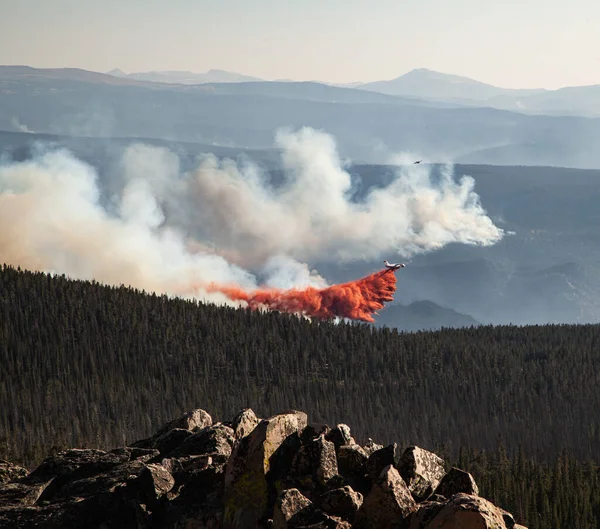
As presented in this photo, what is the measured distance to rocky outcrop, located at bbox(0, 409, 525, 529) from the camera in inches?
2387

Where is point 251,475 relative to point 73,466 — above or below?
above

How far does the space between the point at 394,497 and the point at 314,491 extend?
5658 millimetres

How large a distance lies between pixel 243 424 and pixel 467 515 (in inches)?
941

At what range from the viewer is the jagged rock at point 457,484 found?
63.8 m

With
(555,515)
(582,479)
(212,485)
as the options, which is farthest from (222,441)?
(582,479)

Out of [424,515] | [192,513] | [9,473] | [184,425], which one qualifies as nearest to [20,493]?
[184,425]

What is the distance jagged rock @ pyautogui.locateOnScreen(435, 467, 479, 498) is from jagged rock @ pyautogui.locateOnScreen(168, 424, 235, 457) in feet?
48.9

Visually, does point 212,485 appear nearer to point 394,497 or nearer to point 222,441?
point 222,441

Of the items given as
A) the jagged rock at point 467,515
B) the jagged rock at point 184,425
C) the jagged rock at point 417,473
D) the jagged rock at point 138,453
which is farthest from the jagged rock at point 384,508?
the jagged rock at point 184,425

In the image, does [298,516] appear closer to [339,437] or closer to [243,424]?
[339,437]

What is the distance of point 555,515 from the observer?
→ 151500 millimetres

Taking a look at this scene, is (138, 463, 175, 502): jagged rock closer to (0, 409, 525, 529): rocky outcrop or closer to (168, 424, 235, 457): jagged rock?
(0, 409, 525, 529): rocky outcrop

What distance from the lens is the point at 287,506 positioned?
2388 inches

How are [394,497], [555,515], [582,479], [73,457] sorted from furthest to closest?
[582,479], [555,515], [73,457], [394,497]
